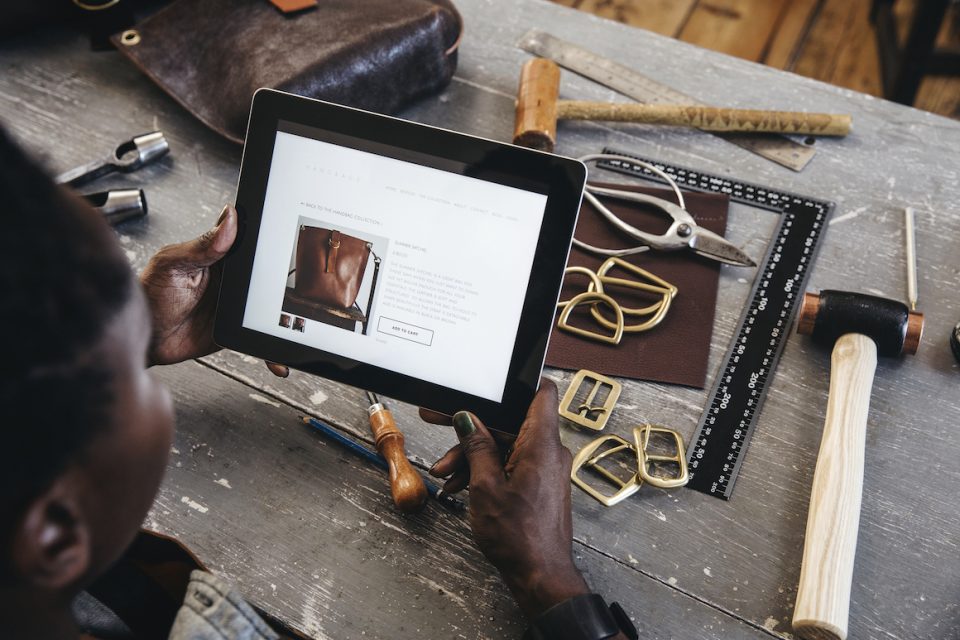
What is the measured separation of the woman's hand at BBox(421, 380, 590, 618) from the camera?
76 centimetres

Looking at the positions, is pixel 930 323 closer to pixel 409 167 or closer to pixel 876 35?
pixel 409 167

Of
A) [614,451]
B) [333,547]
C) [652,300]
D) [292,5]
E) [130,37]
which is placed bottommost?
[333,547]

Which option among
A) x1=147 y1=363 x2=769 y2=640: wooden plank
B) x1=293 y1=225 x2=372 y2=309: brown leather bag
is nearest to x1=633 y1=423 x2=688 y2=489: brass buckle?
x1=147 y1=363 x2=769 y2=640: wooden plank

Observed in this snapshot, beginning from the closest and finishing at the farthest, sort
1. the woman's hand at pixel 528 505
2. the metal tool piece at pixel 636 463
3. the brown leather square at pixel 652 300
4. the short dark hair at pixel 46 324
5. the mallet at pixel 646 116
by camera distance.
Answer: the short dark hair at pixel 46 324 < the woman's hand at pixel 528 505 < the metal tool piece at pixel 636 463 < the brown leather square at pixel 652 300 < the mallet at pixel 646 116

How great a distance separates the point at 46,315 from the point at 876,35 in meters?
2.90

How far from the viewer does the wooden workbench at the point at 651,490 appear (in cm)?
79

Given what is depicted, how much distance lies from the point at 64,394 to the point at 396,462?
0.42m

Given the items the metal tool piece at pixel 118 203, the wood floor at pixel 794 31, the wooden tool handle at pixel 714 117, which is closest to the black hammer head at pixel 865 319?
the wooden tool handle at pixel 714 117

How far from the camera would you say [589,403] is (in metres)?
0.93

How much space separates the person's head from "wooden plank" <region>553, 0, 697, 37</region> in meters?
2.44

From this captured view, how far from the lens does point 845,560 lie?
31.0 inches

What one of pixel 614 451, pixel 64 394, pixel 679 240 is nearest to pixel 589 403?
pixel 614 451

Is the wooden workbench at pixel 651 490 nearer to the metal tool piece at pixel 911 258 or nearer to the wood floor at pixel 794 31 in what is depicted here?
the metal tool piece at pixel 911 258

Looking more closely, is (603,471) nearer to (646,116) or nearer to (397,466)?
(397,466)
